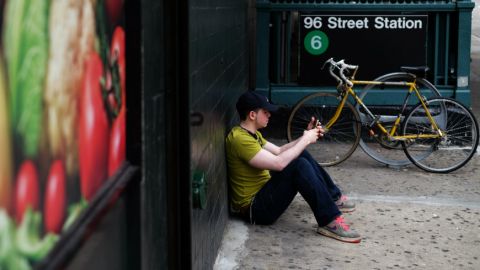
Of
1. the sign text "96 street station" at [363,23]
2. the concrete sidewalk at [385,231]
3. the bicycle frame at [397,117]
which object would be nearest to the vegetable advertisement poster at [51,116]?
the concrete sidewalk at [385,231]

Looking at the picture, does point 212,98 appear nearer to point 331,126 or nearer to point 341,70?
point 341,70

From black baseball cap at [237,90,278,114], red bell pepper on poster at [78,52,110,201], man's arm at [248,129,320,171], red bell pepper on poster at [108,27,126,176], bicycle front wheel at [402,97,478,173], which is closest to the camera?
red bell pepper on poster at [78,52,110,201]

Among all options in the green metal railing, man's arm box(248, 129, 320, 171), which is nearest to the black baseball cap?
man's arm box(248, 129, 320, 171)

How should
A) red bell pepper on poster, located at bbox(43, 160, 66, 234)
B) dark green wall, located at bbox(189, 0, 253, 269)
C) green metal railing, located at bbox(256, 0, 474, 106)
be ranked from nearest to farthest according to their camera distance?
red bell pepper on poster, located at bbox(43, 160, 66, 234), dark green wall, located at bbox(189, 0, 253, 269), green metal railing, located at bbox(256, 0, 474, 106)

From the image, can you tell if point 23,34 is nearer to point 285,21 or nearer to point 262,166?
point 262,166

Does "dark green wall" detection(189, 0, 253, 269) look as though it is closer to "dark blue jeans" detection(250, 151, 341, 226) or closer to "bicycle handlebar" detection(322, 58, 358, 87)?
"dark blue jeans" detection(250, 151, 341, 226)

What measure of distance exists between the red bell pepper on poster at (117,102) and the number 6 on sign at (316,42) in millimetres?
6110

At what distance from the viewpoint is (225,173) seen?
586 cm

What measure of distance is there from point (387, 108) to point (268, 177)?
3.01 m

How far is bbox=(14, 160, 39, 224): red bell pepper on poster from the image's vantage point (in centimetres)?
167

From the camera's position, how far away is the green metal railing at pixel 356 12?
8617mm

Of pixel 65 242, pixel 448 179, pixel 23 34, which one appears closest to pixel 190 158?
pixel 65 242

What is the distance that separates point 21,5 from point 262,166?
13.7ft

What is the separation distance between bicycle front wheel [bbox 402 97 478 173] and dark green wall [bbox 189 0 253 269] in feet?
6.10
